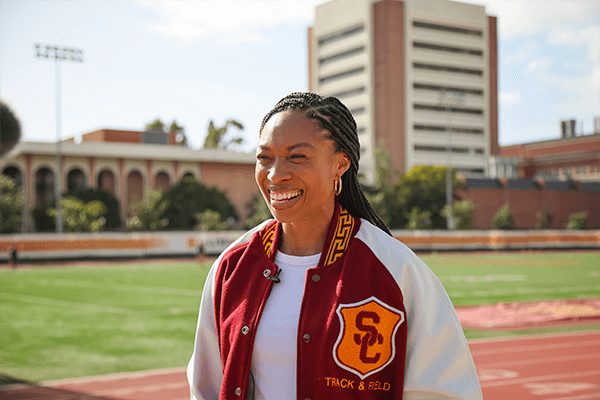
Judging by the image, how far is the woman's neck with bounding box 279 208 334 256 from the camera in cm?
228

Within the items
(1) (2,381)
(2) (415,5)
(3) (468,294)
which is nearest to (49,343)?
(1) (2,381)

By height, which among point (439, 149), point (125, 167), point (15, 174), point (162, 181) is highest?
point (439, 149)

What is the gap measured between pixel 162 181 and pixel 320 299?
213 feet

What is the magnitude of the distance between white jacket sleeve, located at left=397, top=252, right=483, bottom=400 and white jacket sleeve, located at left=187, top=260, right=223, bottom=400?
0.71m

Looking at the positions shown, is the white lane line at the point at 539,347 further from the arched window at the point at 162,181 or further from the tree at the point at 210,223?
the arched window at the point at 162,181

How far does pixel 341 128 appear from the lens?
2.29 m

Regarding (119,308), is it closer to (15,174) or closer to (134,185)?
(15,174)

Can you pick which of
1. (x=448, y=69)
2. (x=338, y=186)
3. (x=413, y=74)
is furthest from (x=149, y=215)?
(x=448, y=69)

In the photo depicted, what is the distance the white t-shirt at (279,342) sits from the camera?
211 cm

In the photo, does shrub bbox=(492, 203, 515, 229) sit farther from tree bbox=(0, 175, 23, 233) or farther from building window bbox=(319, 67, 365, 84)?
tree bbox=(0, 175, 23, 233)

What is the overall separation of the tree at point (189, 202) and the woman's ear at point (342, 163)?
5544 centimetres

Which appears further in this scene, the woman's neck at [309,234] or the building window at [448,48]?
the building window at [448,48]

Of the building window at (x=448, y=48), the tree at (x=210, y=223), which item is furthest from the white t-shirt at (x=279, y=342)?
the building window at (x=448, y=48)

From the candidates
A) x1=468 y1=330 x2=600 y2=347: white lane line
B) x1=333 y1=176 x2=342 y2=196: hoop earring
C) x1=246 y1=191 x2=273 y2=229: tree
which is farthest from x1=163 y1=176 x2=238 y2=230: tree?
x1=333 y1=176 x2=342 y2=196: hoop earring
